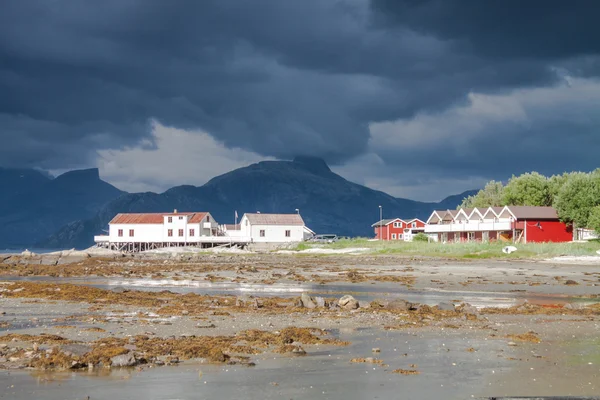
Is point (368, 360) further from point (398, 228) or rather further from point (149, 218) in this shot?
point (398, 228)

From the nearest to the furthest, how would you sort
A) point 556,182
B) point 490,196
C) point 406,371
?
point 406,371
point 556,182
point 490,196

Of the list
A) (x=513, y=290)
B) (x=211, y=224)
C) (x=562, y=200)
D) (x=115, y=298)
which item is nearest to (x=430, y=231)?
(x=562, y=200)

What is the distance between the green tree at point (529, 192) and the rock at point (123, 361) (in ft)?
384

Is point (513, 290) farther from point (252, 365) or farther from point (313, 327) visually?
point (252, 365)

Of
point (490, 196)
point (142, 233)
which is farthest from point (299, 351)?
point (490, 196)

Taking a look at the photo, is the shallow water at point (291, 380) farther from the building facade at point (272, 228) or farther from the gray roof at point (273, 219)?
the gray roof at point (273, 219)

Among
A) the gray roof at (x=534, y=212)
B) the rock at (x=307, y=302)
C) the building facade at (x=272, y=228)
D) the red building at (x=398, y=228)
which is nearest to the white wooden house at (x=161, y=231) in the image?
the building facade at (x=272, y=228)

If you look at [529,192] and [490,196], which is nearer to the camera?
[529,192]

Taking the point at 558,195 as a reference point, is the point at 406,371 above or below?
below

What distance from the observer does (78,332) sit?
60.5 feet

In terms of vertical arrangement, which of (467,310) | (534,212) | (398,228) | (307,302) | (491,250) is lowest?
(467,310)

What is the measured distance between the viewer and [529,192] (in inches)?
4843

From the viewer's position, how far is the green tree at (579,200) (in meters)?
98.5

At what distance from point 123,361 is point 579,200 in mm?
97003
